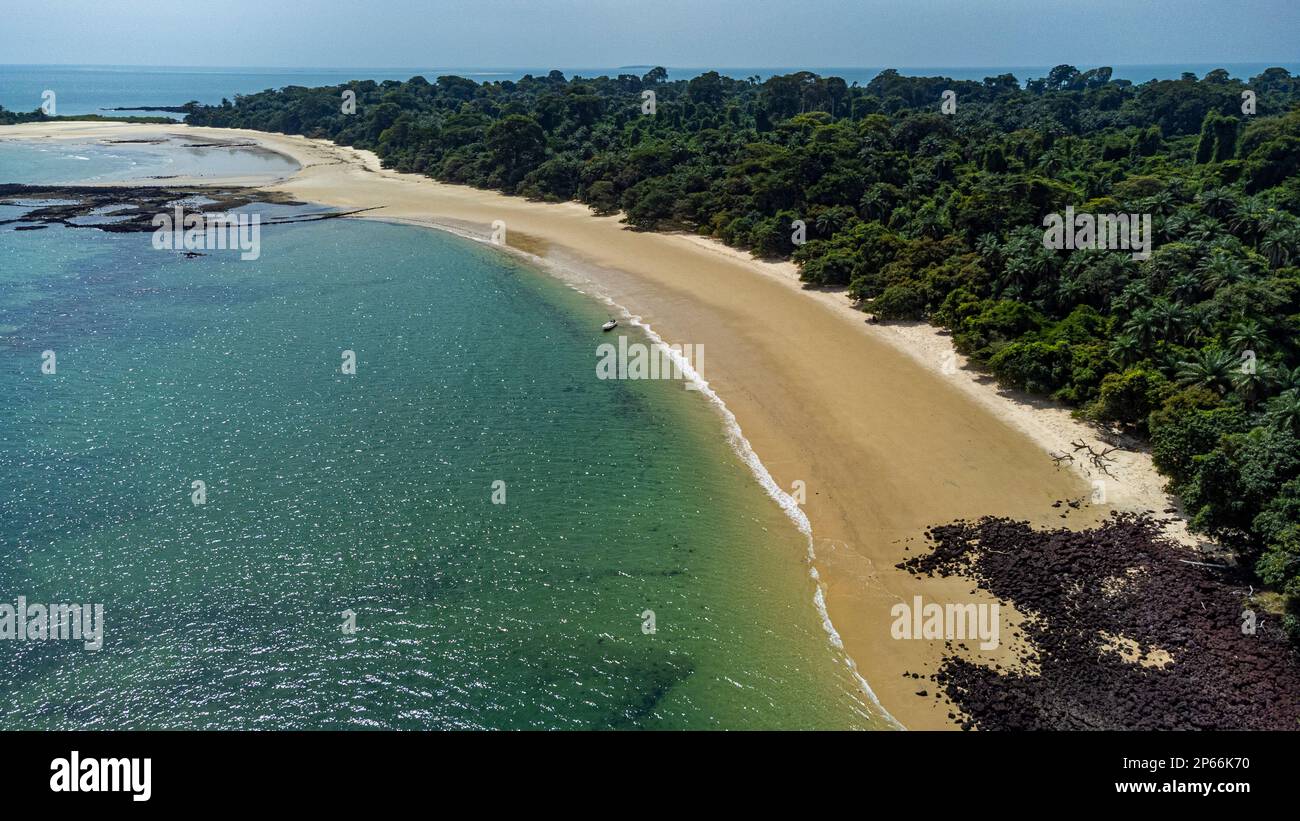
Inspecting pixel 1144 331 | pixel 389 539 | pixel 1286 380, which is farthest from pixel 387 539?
pixel 1286 380

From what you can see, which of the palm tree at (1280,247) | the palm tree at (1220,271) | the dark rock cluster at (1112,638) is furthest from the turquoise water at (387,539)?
the palm tree at (1280,247)

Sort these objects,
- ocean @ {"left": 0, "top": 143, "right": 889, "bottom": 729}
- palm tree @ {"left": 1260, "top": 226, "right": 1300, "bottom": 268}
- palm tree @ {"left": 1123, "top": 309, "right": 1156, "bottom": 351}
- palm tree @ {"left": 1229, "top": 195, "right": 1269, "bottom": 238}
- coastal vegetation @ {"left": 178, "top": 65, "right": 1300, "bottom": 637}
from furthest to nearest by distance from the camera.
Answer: palm tree @ {"left": 1229, "top": 195, "right": 1269, "bottom": 238}, palm tree @ {"left": 1260, "top": 226, "right": 1300, "bottom": 268}, palm tree @ {"left": 1123, "top": 309, "right": 1156, "bottom": 351}, coastal vegetation @ {"left": 178, "top": 65, "right": 1300, "bottom": 637}, ocean @ {"left": 0, "top": 143, "right": 889, "bottom": 729}

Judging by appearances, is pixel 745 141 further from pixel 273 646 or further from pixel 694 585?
pixel 273 646

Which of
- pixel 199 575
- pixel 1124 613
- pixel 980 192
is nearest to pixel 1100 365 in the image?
pixel 1124 613

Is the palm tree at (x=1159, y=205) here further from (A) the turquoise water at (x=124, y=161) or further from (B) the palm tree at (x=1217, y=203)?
(A) the turquoise water at (x=124, y=161)
